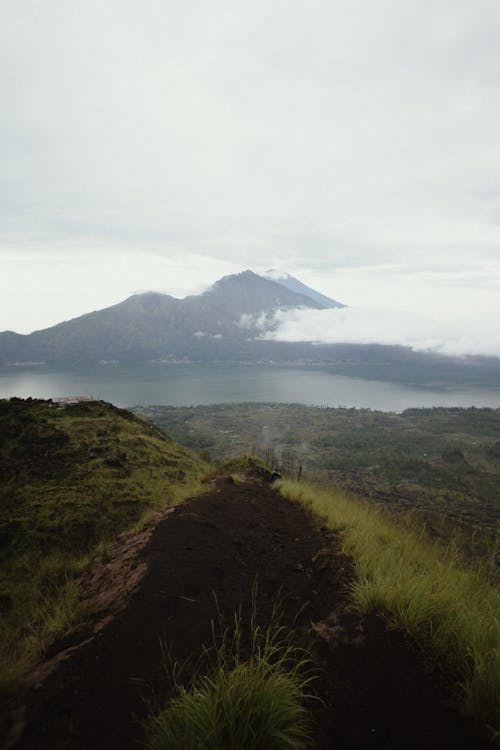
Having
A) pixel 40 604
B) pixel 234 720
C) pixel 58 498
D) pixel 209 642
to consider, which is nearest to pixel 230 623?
pixel 209 642

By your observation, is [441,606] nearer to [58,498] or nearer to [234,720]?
[234,720]

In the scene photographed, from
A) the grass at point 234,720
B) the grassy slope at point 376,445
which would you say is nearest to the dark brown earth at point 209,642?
the grass at point 234,720

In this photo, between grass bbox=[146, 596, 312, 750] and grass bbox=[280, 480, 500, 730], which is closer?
grass bbox=[146, 596, 312, 750]

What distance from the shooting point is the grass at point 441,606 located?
7.63 ft

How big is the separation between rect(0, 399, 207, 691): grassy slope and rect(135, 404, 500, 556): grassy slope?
51.2 m

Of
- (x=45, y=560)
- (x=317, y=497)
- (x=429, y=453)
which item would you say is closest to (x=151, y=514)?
(x=45, y=560)

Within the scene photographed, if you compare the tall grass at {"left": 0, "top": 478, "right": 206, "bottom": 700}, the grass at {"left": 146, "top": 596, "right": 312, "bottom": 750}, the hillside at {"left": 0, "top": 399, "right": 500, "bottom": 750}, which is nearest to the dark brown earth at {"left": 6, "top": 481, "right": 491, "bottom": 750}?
the hillside at {"left": 0, "top": 399, "right": 500, "bottom": 750}

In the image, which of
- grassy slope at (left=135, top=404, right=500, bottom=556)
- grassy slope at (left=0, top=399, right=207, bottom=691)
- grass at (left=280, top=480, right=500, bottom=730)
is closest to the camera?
grass at (left=280, top=480, right=500, bottom=730)

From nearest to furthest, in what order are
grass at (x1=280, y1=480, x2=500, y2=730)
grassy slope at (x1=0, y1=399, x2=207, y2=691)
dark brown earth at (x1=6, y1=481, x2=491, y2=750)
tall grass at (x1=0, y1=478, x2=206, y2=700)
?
1. dark brown earth at (x1=6, y1=481, x2=491, y2=750)
2. grass at (x1=280, y1=480, x2=500, y2=730)
3. tall grass at (x1=0, y1=478, x2=206, y2=700)
4. grassy slope at (x1=0, y1=399, x2=207, y2=691)

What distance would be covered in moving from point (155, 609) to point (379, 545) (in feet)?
10.4

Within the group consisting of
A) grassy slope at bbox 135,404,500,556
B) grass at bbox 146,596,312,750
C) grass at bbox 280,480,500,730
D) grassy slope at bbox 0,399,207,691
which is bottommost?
grassy slope at bbox 135,404,500,556

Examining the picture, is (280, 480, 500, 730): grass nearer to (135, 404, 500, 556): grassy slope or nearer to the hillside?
the hillside

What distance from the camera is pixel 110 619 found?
10.5 feet

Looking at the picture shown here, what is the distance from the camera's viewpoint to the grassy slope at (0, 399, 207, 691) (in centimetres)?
371
